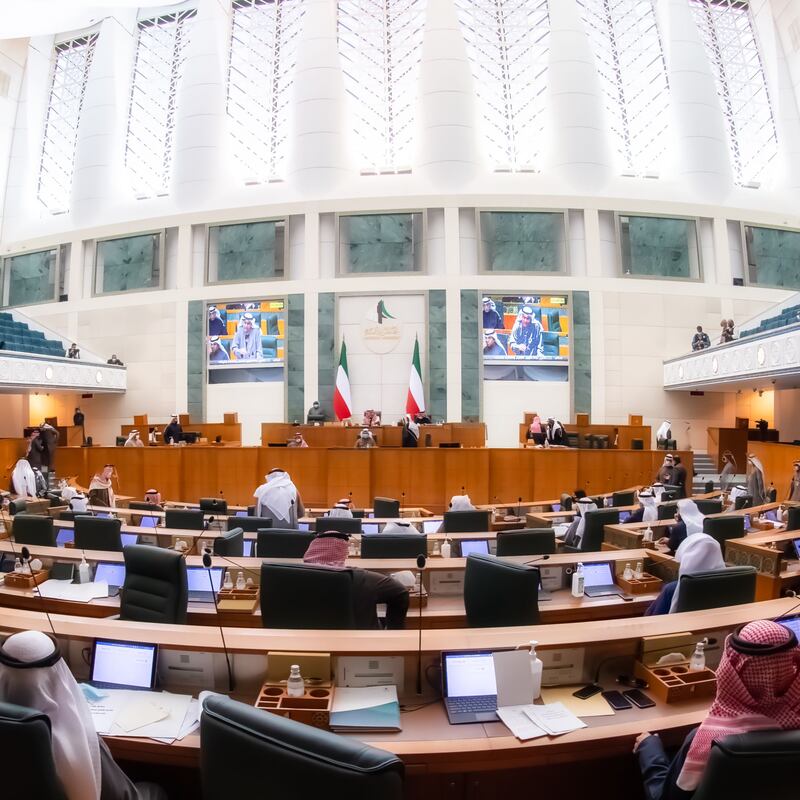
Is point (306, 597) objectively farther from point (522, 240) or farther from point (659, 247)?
point (659, 247)

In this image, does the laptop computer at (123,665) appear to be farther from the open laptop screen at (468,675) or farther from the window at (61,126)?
the window at (61,126)

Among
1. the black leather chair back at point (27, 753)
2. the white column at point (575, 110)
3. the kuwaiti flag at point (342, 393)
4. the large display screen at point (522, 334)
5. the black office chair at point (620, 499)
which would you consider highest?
the white column at point (575, 110)

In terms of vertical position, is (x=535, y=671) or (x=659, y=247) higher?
(x=659, y=247)

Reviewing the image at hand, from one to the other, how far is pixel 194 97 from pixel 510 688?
22517 mm

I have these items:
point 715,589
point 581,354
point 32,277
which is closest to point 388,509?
point 715,589

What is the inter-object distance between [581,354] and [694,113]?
29.9 feet

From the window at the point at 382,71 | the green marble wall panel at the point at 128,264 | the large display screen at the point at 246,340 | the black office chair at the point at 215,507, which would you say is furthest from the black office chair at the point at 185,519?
the window at the point at 382,71

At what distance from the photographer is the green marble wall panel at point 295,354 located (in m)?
18.8

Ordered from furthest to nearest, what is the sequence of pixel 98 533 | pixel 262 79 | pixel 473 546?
pixel 262 79 → pixel 98 533 → pixel 473 546

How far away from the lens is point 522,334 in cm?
1847

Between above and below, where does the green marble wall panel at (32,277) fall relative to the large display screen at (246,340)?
above

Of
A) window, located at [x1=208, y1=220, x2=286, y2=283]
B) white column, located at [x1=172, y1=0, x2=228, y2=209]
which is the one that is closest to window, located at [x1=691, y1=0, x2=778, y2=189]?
window, located at [x1=208, y1=220, x2=286, y2=283]

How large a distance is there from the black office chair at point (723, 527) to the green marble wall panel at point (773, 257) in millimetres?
15738

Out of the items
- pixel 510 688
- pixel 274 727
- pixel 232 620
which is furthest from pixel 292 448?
pixel 274 727
